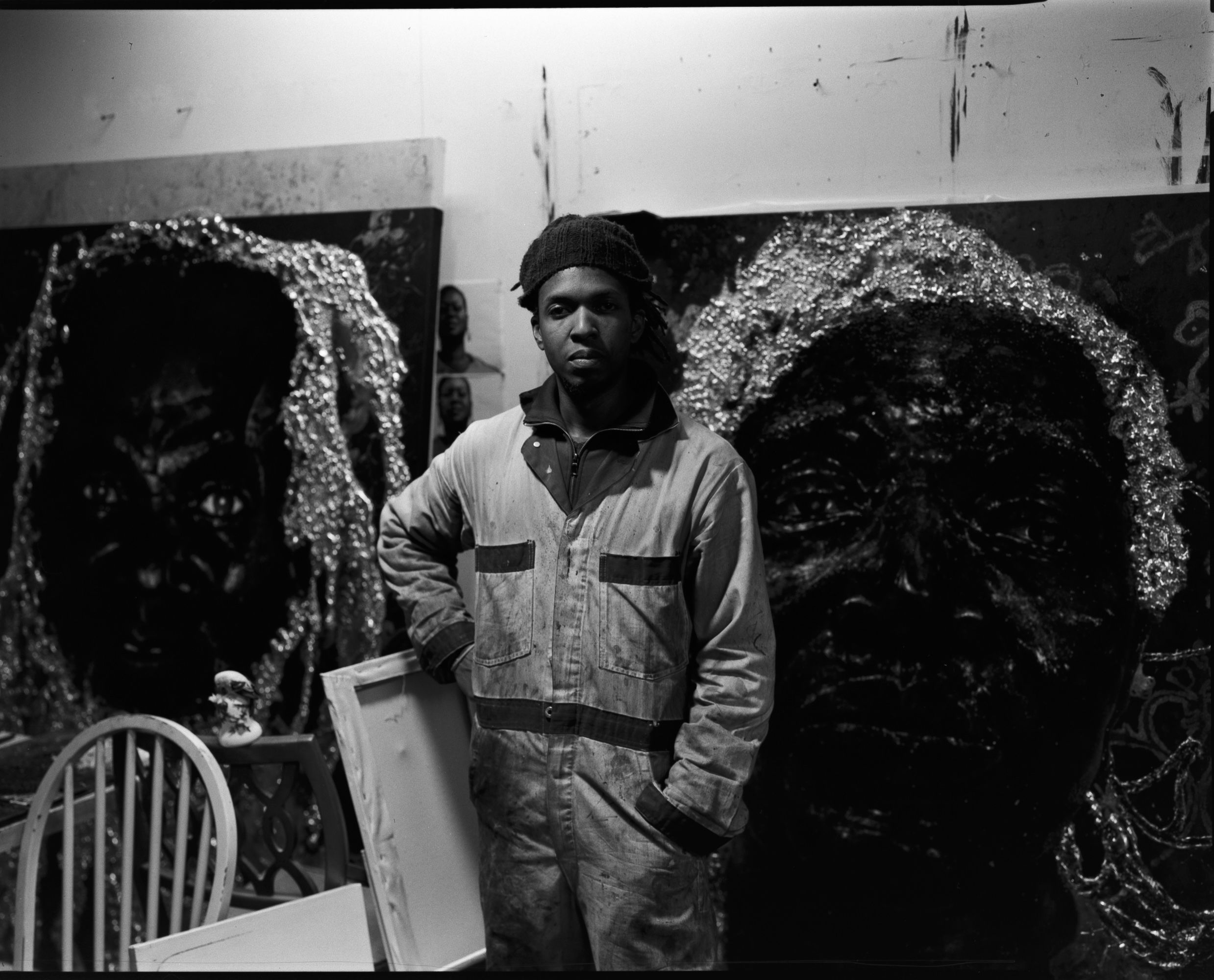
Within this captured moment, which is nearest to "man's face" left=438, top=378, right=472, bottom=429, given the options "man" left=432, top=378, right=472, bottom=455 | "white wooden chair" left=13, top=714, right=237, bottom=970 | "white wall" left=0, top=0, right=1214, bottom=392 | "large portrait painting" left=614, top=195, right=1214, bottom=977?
"man" left=432, top=378, right=472, bottom=455

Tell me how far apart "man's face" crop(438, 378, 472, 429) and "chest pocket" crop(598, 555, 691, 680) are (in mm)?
677

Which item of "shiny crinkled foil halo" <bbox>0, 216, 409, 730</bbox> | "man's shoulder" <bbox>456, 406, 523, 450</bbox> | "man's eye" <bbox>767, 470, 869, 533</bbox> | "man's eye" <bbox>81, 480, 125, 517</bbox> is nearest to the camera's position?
"man's shoulder" <bbox>456, 406, 523, 450</bbox>

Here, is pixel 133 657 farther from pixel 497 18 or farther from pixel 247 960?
Answer: pixel 497 18

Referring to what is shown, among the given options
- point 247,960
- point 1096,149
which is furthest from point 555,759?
point 1096,149

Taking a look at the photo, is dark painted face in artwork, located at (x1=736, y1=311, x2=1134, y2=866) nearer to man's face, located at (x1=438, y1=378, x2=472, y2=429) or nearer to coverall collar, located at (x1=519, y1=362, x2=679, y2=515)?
coverall collar, located at (x1=519, y1=362, x2=679, y2=515)

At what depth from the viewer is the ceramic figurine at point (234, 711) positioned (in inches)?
96.3

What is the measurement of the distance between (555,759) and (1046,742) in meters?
1.13

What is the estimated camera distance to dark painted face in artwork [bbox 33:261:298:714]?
2727 millimetres

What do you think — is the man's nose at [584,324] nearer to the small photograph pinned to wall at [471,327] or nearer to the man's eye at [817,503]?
the small photograph pinned to wall at [471,327]

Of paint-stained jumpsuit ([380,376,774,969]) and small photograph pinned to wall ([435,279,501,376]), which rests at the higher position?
small photograph pinned to wall ([435,279,501,376])

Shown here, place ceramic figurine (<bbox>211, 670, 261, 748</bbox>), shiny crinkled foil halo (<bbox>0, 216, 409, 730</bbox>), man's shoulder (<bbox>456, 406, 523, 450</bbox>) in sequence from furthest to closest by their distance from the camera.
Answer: shiny crinkled foil halo (<bbox>0, 216, 409, 730</bbox>), ceramic figurine (<bbox>211, 670, 261, 748</bbox>), man's shoulder (<bbox>456, 406, 523, 450</bbox>)

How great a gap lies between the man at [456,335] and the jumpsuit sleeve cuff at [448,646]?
2.10 ft

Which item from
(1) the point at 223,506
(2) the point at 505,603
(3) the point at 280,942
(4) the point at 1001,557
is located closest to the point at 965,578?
(4) the point at 1001,557

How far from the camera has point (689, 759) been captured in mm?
2098
